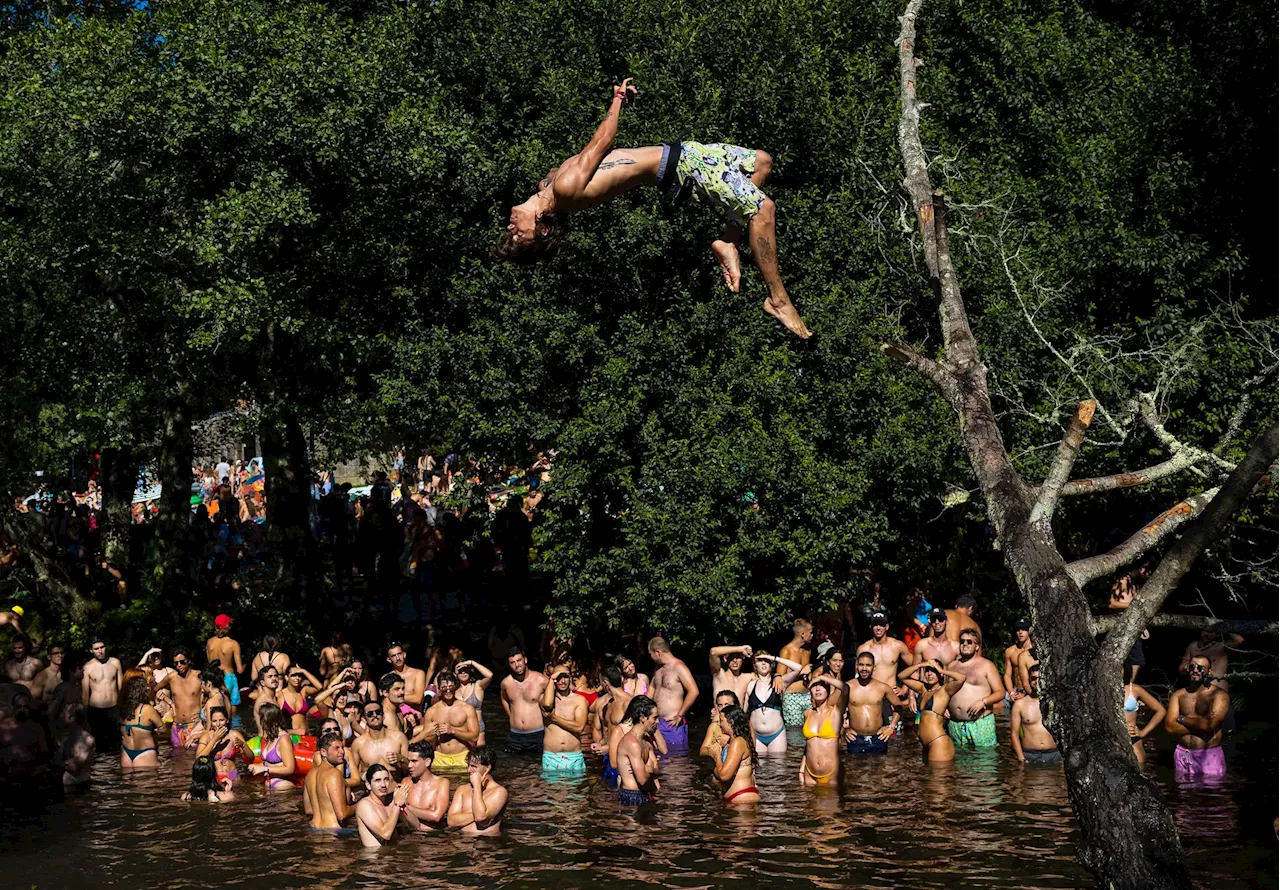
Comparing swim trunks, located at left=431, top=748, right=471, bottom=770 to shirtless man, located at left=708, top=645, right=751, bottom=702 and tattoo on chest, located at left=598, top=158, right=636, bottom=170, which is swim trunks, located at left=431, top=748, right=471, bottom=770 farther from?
tattoo on chest, located at left=598, top=158, right=636, bottom=170

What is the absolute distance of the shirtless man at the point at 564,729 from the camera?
55.8 feet

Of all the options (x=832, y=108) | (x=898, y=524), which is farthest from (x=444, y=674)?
(x=832, y=108)

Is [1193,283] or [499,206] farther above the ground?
[499,206]

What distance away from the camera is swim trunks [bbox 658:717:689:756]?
18188mm

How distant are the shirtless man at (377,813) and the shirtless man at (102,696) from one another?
663 centimetres

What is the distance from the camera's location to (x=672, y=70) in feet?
69.3

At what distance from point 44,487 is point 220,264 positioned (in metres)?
6.65

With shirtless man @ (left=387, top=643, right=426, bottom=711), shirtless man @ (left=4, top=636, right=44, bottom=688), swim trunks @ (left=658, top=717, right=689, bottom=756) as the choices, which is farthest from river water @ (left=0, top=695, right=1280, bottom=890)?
shirtless man @ (left=4, top=636, right=44, bottom=688)

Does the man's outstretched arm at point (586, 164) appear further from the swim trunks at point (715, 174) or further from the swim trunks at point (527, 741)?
the swim trunks at point (527, 741)

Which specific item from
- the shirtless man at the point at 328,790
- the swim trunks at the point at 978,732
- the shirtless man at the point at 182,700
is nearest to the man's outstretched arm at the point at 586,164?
the shirtless man at the point at 328,790

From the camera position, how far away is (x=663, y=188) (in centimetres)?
824

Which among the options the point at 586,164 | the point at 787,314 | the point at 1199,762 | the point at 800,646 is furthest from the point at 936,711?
the point at 586,164

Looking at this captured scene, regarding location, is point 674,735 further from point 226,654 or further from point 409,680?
point 226,654

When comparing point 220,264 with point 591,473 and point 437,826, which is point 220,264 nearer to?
point 591,473
